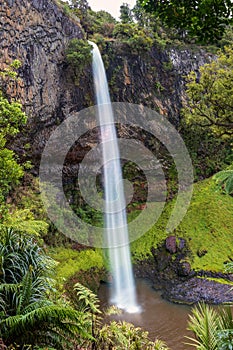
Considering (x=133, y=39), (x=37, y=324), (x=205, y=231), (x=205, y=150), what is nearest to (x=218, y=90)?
(x=37, y=324)

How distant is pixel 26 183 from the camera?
1312 cm

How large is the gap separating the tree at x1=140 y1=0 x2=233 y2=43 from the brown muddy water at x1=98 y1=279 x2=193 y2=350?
6.79 m

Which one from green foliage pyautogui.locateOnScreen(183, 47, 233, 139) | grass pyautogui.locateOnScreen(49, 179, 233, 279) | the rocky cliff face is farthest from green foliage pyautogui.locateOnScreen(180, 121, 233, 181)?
green foliage pyautogui.locateOnScreen(183, 47, 233, 139)

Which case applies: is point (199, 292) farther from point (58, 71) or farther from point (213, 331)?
point (58, 71)

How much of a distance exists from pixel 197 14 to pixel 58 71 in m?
12.1

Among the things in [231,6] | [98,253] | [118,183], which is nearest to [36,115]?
[118,183]

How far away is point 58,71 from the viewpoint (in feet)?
46.3

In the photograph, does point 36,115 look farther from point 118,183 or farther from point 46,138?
point 118,183

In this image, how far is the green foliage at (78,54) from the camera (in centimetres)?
1395

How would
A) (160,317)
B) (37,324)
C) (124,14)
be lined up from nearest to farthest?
(37,324)
(160,317)
(124,14)

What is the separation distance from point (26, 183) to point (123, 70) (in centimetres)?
930

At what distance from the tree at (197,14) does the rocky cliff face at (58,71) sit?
32.7 ft

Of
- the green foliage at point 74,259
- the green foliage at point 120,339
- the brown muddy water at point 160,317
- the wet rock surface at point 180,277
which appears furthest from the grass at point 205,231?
the green foliage at point 120,339

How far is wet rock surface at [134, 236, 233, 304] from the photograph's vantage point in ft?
31.8
